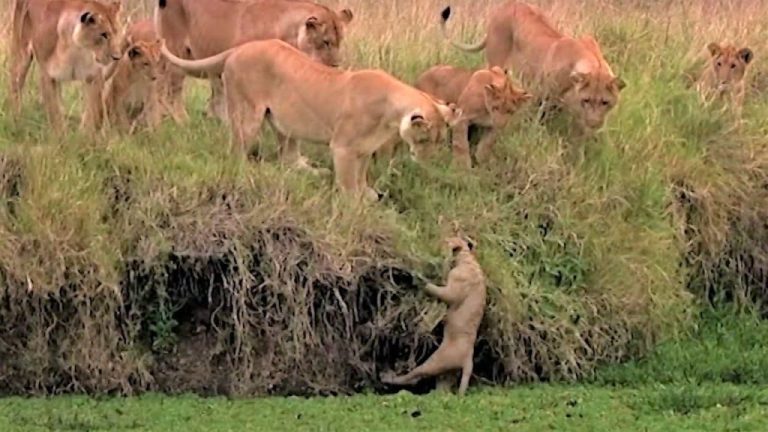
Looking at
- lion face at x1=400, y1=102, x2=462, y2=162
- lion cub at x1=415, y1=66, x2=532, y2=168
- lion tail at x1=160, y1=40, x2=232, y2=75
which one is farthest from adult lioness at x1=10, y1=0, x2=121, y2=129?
lion cub at x1=415, y1=66, x2=532, y2=168

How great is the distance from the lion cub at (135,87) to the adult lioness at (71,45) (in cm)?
8

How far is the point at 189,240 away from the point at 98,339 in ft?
1.78

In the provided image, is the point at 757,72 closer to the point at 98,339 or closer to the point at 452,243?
the point at 452,243

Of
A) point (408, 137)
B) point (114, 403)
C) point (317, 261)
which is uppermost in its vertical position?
point (408, 137)

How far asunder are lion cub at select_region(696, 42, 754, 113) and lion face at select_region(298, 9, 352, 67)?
187cm

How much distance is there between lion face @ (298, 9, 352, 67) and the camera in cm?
810

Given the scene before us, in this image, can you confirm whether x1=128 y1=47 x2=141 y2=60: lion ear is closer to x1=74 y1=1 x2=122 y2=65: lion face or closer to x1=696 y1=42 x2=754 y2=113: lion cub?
x1=74 y1=1 x2=122 y2=65: lion face

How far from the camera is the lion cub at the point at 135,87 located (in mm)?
7895

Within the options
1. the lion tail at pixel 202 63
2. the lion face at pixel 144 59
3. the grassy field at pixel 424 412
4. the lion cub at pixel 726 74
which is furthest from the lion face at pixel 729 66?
the lion face at pixel 144 59

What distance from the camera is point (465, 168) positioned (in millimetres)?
7691

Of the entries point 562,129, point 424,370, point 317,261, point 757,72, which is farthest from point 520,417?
point 757,72

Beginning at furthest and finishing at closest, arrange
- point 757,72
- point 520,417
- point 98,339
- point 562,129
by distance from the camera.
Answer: point 757,72 → point 562,129 → point 98,339 → point 520,417

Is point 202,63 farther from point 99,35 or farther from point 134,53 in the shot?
point 99,35

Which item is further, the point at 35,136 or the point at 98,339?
the point at 35,136
